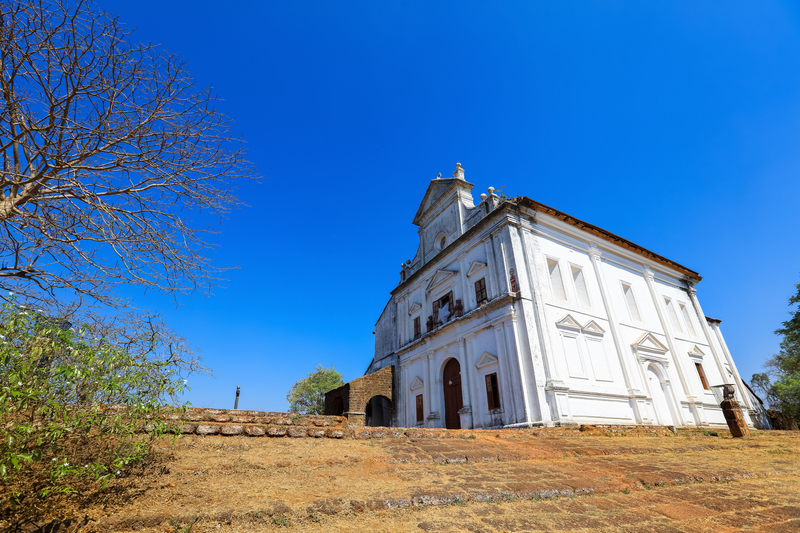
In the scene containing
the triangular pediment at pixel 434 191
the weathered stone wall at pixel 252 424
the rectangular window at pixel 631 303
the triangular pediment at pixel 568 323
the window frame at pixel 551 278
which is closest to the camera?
the weathered stone wall at pixel 252 424

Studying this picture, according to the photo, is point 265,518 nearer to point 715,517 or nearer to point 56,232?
point 56,232

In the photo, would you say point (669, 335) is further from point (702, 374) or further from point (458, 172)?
point (458, 172)

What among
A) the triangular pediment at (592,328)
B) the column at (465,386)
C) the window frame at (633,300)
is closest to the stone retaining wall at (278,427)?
the column at (465,386)

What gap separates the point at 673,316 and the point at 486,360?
44.0 ft

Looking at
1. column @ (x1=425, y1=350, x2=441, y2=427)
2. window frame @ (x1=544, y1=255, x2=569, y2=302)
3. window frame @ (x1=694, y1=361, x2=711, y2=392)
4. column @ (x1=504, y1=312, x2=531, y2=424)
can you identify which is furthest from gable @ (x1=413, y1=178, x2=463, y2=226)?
window frame @ (x1=694, y1=361, x2=711, y2=392)

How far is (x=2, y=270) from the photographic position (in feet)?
14.5

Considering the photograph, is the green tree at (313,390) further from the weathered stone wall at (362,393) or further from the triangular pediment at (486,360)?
the triangular pediment at (486,360)

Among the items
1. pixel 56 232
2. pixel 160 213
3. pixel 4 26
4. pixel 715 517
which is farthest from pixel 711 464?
pixel 4 26

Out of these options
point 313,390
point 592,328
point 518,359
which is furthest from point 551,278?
point 313,390

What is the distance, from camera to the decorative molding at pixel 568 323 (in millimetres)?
14305

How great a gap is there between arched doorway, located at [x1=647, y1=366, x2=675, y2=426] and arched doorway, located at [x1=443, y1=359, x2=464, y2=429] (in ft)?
26.7

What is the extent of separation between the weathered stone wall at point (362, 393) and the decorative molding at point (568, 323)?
980cm

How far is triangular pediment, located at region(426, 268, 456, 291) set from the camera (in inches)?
717

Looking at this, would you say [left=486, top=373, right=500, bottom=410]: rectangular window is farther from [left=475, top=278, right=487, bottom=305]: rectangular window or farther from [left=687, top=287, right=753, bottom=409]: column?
[left=687, top=287, right=753, bottom=409]: column
